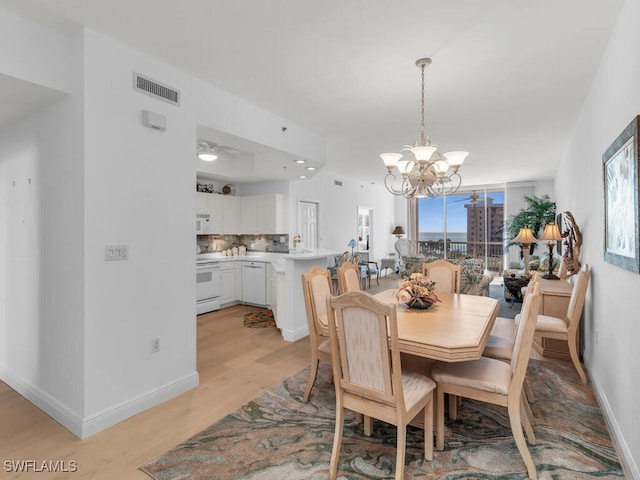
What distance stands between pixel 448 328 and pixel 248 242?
552cm

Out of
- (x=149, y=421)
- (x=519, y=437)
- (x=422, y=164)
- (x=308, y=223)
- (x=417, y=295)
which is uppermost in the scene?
(x=422, y=164)

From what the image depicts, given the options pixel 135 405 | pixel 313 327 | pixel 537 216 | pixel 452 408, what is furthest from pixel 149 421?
pixel 537 216

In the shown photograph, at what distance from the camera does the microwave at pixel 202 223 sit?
19.8 feet

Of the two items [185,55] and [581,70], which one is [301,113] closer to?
[185,55]

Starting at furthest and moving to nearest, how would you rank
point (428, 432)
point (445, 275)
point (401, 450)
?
point (445, 275)
point (428, 432)
point (401, 450)

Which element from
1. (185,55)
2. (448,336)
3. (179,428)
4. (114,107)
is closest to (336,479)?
(448,336)

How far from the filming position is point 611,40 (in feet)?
8.02

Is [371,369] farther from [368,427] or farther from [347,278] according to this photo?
[347,278]

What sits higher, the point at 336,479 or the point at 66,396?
the point at 66,396

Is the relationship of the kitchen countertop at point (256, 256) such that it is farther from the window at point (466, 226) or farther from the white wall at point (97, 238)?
the window at point (466, 226)

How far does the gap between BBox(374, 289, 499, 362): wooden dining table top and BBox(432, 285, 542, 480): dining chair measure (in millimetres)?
188


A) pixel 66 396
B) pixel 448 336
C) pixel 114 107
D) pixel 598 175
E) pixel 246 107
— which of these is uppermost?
pixel 246 107

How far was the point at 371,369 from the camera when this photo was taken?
6.13 ft

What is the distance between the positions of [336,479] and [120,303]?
1.84m
